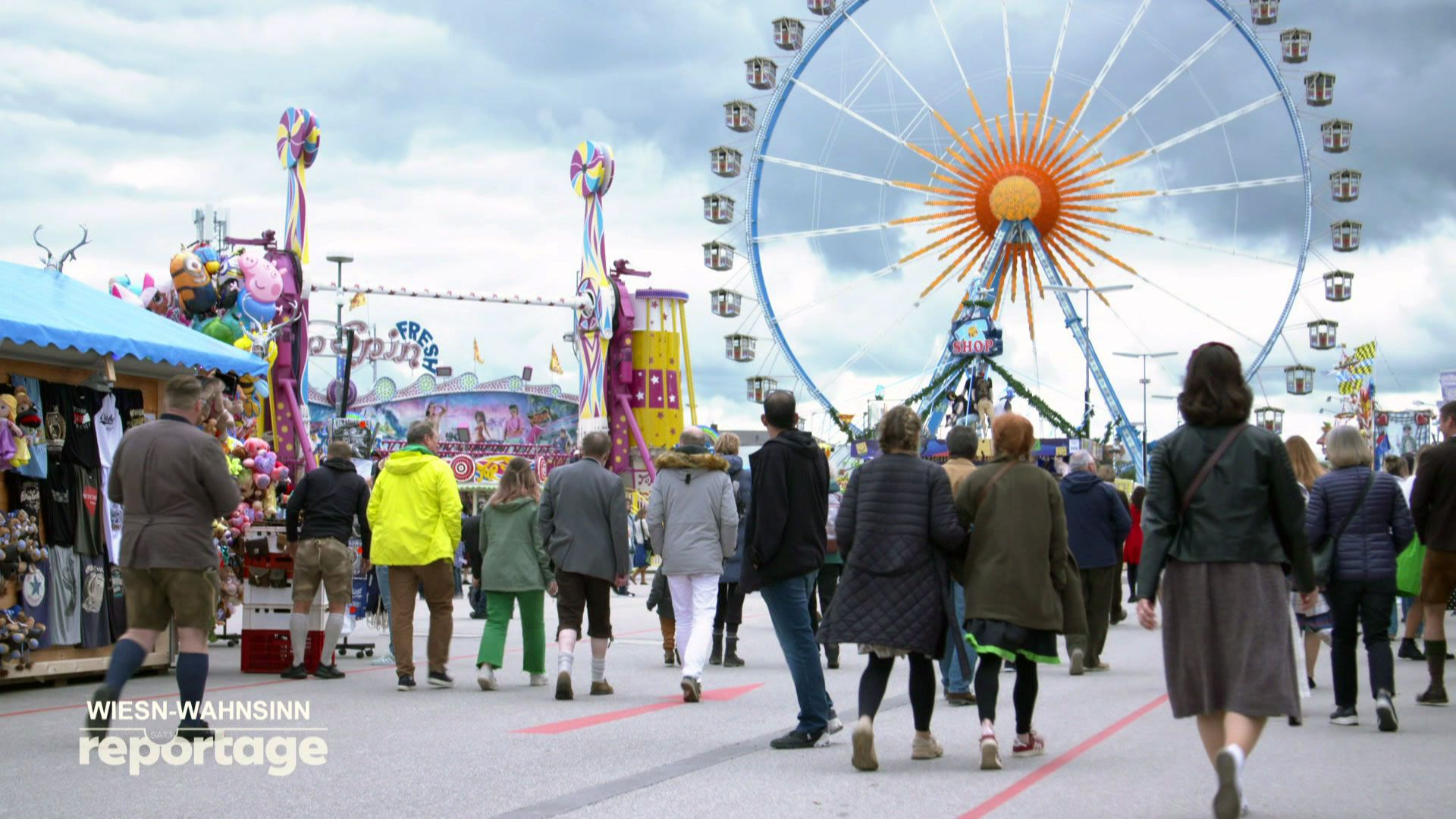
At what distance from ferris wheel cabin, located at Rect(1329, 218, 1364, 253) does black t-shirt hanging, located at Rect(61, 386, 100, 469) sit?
117ft

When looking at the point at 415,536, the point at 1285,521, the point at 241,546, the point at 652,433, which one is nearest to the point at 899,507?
the point at 1285,521

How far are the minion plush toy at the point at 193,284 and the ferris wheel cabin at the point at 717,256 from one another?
24382mm

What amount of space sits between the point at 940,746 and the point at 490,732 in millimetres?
2391

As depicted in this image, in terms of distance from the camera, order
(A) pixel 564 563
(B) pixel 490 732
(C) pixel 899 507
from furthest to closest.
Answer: (A) pixel 564 563, (B) pixel 490 732, (C) pixel 899 507

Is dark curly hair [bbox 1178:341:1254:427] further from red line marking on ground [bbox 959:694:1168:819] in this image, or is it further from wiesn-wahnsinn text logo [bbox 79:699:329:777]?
wiesn-wahnsinn text logo [bbox 79:699:329:777]

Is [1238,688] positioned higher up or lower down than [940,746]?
higher up

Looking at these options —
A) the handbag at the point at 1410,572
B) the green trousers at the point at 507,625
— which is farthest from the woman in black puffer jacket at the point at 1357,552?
the green trousers at the point at 507,625

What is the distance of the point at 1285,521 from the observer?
587 centimetres

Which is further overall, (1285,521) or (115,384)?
(115,384)

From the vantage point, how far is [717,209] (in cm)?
4281

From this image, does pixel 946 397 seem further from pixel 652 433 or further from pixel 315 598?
pixel 315 598

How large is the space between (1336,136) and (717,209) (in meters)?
15.9

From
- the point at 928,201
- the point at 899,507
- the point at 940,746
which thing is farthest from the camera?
the point at 928,201

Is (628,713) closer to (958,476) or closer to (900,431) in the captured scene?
(958,476)
